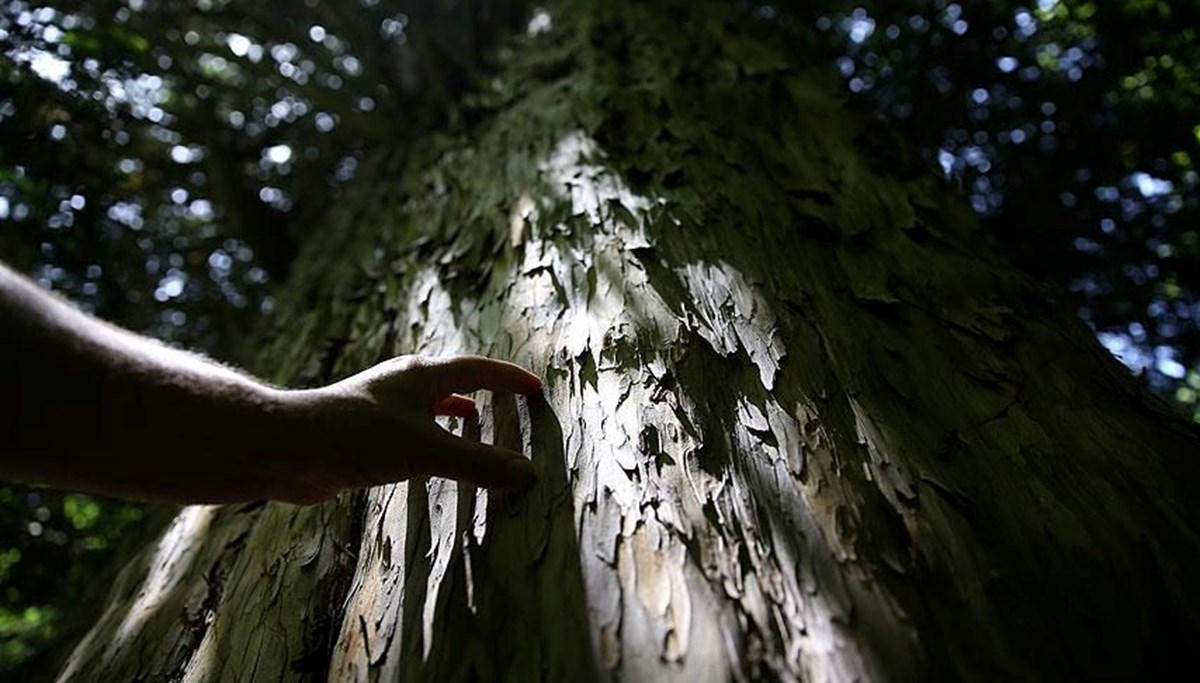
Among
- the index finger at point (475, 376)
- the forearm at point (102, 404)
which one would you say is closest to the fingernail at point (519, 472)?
the index finger at point (475, 376)

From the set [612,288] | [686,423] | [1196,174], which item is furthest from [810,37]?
[686,423]

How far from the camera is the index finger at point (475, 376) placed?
3.86 feet

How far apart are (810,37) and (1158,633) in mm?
3754

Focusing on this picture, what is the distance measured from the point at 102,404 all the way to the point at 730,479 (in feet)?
2.79

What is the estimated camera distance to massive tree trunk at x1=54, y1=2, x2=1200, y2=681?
879 mm

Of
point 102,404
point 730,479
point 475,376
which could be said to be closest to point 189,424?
point 102,404

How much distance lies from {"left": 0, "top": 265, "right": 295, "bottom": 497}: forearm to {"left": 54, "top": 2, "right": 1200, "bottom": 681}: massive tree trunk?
1.23ft

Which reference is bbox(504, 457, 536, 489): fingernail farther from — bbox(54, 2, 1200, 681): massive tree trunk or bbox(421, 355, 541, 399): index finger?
bbox(421, 355, 541, 399): index finger

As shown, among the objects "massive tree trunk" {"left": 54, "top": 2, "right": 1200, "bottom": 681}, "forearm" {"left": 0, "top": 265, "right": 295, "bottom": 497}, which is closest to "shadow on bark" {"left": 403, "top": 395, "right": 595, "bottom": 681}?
"massive tree trunk" {"left": 54, "top": 2, "right": 1200, "bottom": 681}

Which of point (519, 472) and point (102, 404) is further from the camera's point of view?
point (519, 472)

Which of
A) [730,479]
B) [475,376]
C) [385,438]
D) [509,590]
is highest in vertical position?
[475,376]

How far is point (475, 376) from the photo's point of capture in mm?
1217

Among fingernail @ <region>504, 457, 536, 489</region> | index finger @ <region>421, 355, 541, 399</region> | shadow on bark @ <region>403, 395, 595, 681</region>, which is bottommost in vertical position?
shadow on bark @ <region>403, 395, 595, 681</region>

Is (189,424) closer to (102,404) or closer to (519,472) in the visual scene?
(102,404)
